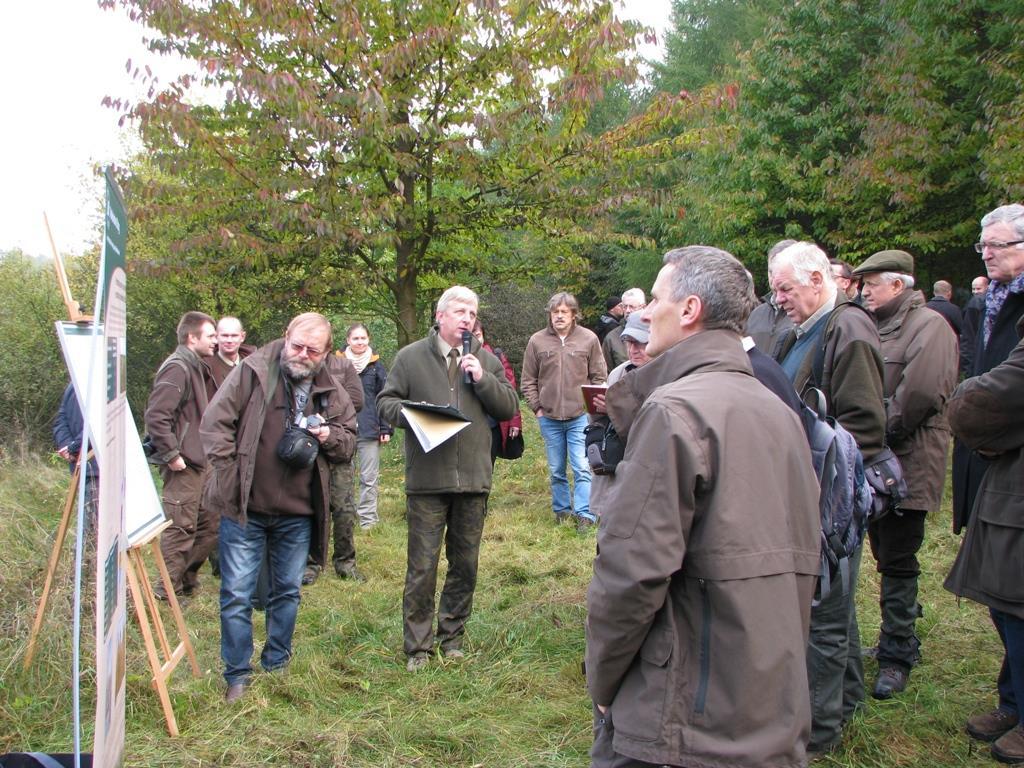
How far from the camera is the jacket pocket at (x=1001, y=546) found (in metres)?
3.12

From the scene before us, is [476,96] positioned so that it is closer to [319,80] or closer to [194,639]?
[319,80]

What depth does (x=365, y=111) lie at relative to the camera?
315 inches

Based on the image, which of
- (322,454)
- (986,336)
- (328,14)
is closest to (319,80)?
(328,14)

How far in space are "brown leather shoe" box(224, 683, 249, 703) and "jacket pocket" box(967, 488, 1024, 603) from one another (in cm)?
347

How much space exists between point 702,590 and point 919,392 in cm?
265

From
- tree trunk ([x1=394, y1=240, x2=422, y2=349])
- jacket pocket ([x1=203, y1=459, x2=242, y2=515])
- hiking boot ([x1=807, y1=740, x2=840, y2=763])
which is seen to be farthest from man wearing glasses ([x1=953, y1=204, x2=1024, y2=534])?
tree trunk ([x1=394, y1=240, x2=422, y2=349])

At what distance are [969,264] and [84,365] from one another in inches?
671

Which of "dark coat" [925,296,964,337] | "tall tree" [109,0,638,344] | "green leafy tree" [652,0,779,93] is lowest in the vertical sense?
"dark coat" [925,296,964,337]

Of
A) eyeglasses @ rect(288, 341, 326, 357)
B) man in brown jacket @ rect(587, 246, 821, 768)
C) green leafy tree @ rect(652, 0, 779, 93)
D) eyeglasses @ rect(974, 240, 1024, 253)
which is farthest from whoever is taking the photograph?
green leafy tree @ rect(652, 0, 779, 93)

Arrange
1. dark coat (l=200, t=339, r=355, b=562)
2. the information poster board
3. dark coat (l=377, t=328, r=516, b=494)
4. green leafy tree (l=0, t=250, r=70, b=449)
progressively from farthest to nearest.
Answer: green leafy tree (l=0, t=250, r=70, b=449) < dark coat (l=377, t=328, r=516, b=494) < dark coat (l=200, t=339, r=355, b=562) < the information poster board

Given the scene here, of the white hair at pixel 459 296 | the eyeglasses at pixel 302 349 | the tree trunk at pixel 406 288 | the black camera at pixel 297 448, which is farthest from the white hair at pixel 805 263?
the tree trunk at pixel 406 288

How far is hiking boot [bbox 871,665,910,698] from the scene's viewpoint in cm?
409

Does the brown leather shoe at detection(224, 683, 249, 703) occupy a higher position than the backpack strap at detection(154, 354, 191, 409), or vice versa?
the backpack strap at detection(154, 354, 191, 409)

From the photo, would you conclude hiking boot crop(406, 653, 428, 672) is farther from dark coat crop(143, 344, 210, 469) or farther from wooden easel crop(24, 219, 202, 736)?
dark coat crop(143, 344, 210, 469)
